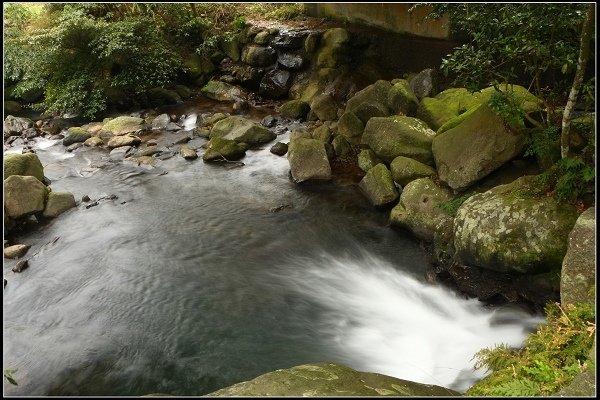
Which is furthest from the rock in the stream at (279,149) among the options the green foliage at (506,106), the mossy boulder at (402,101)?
the green foliage at (506,106)

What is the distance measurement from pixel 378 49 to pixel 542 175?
31.8ft

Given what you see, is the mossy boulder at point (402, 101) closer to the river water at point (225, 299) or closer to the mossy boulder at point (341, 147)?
the mossy boulder at point (341, 147)

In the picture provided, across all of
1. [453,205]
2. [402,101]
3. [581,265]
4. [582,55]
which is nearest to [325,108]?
[402,101]

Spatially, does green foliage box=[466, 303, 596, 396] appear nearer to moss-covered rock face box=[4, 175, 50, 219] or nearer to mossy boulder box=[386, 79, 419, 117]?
mossy boulder box=[386, 79, 419, 117]

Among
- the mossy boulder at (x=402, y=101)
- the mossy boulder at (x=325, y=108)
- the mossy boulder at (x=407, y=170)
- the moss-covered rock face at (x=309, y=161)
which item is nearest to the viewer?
the mossy boulder at (x=407, y=170)

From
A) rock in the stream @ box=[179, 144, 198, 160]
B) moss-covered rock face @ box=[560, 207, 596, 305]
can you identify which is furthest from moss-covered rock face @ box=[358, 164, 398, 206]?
rock in the stream @ box=[179, 144, 198, 160]

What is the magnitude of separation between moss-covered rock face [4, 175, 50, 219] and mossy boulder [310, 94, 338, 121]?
7.97 metres

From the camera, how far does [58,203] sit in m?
9.53

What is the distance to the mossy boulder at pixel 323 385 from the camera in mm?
3359

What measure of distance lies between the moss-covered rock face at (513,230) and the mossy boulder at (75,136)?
38.7ft

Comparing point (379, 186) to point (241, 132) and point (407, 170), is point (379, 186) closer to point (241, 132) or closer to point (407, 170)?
point (407, 170)

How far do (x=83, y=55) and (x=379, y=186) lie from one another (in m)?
12.3

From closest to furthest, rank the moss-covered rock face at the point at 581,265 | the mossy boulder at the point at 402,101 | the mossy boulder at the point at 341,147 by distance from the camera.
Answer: the moss-covered rock face at the point at 581,265, the mossy boulder at the point at 402,101, the mossy boulder at the point at 341,147

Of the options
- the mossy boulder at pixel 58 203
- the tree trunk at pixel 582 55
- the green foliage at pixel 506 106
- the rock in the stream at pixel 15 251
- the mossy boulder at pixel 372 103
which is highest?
the tree trunk at pixel 582 55
